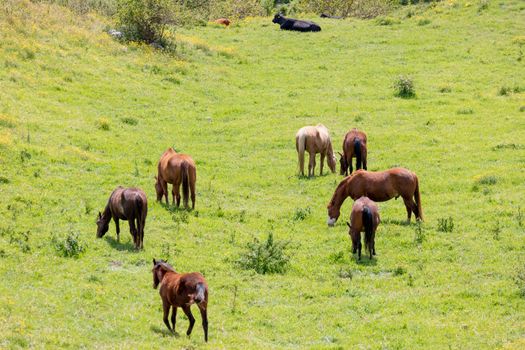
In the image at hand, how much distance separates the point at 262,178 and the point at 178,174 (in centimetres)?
549

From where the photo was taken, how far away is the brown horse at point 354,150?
26.5 meters

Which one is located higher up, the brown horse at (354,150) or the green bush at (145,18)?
the green bush at (145,18)

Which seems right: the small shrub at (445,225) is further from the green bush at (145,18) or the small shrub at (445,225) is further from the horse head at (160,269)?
the green bush at (145,18)

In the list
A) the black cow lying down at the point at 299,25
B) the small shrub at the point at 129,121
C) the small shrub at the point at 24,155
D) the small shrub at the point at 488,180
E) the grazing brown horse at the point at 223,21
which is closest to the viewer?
the small shrub at the point at 24,155

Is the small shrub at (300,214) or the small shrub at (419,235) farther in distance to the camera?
the small shrub at (300,214)

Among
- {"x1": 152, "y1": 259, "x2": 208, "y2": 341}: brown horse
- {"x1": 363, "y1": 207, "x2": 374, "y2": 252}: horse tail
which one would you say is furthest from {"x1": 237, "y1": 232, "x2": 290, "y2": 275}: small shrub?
{"x1": 152, "y1": 259, "x2": 208, "y2": 341}: brown horse

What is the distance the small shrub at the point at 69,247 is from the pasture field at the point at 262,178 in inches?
3.4

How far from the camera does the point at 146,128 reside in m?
32.8

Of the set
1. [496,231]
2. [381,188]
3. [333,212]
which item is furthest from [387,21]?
[496,231]

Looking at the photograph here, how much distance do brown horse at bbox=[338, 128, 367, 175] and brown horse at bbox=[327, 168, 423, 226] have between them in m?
3.98

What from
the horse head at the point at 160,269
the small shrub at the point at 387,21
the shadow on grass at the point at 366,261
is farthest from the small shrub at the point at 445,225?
the small shrub at the point at 387,21

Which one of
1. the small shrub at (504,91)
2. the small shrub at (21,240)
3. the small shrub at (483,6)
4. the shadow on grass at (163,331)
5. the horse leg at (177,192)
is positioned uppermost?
the small shrub at (483,6)

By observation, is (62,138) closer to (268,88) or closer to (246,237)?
(246,237)

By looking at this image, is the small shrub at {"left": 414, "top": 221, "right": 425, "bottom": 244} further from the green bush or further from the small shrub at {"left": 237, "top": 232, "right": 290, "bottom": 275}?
the green bush
